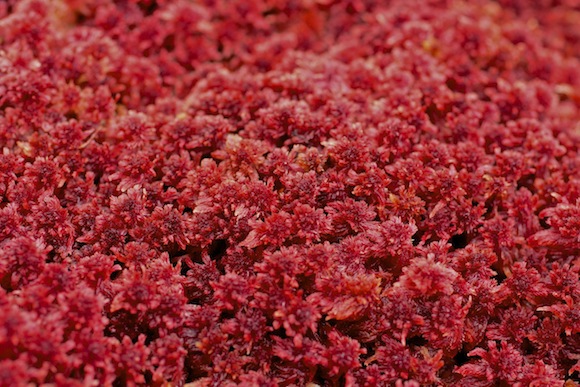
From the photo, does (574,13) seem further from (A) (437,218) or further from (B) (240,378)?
(B) (240,378)

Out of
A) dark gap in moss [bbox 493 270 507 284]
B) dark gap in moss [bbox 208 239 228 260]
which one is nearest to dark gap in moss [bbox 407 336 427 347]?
dark gap in moss [bbox 493 270 507 284]

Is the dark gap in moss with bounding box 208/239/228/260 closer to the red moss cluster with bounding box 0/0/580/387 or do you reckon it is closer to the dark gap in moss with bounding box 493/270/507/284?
the red moss cluster with bounding box 0/0/580/387

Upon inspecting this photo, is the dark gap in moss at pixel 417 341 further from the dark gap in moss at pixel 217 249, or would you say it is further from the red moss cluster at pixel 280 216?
the dark gap in moss at pixel 217 249

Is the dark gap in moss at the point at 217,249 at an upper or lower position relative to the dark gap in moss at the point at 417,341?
upper

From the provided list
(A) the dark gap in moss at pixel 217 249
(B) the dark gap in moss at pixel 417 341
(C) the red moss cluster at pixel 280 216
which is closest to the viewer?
(C) the red moss cluster at pixel 280 216

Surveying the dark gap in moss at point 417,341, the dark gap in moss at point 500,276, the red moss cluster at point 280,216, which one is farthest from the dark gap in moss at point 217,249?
the dark gap in moss at point 500,276

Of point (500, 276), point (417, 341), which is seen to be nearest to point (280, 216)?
point (417, 341)

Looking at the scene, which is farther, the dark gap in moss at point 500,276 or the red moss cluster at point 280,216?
the dark gap in moss at point 500,276

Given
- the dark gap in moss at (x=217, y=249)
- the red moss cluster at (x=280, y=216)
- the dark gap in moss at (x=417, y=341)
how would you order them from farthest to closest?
the dark gap in moss at (x=217, y=249)
the dark gap in moss at (x=417, y=341)
the red moss cluster at (x=280, y=216)

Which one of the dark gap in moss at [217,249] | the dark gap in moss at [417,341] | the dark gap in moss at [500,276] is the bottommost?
the dark gap in moss at [417,341]
